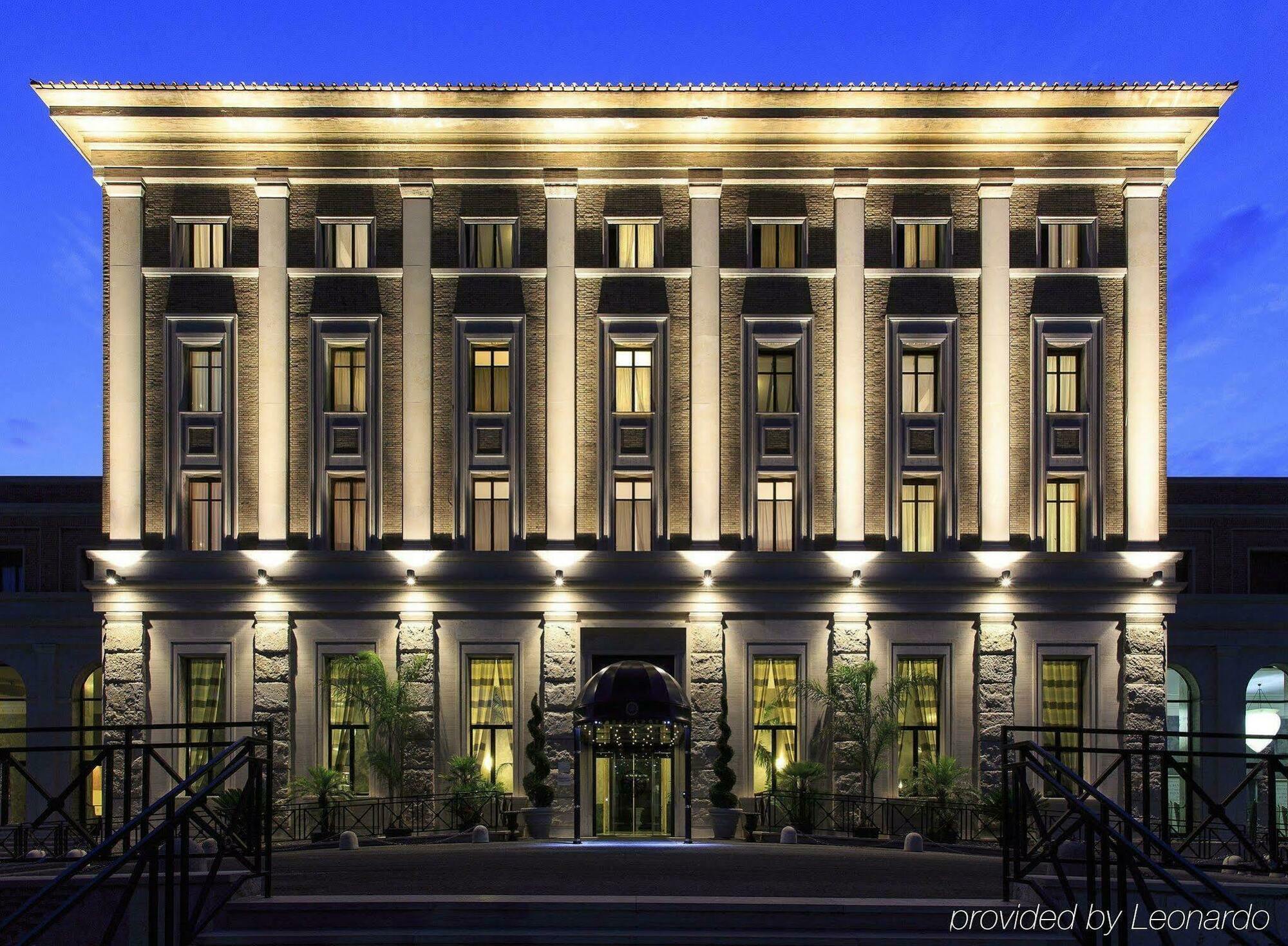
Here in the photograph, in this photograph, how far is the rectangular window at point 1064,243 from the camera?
33469 millimetres

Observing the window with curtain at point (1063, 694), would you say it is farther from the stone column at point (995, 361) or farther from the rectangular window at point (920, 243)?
the rectangular window at point (920, 243)

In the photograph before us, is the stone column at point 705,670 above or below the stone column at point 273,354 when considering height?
below

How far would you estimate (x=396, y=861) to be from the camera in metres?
19.3

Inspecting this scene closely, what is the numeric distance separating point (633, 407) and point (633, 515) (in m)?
2.73

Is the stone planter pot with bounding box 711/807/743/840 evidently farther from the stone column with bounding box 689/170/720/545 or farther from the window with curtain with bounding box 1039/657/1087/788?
the window with curtain with bounding box 1039/657/1087/788

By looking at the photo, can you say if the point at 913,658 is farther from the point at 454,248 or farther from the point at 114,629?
the point at 114,629

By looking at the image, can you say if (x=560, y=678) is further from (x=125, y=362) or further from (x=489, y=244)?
(x=125, y=362)

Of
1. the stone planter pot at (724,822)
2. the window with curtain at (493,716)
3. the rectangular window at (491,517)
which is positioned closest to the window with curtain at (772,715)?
the stone planter pot at (724,822)

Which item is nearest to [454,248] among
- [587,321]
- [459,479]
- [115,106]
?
[587,321]

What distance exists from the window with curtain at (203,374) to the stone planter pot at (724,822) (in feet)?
53.2

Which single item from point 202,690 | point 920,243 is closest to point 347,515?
point 202,690

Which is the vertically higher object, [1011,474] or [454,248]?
[454,248]

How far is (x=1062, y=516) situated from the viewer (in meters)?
33.0

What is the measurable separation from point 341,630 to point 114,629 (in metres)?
5.54
